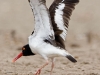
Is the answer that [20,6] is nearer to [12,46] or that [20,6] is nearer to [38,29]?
[12,46]

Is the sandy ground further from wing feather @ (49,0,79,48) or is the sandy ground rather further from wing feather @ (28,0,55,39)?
wing feather @ (28,0,55,39)

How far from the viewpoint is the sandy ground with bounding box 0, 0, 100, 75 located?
10.5 m

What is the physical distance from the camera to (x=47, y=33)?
30.3 feet

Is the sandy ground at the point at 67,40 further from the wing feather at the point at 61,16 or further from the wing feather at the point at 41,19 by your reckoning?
the wing feather at the point at 41,19

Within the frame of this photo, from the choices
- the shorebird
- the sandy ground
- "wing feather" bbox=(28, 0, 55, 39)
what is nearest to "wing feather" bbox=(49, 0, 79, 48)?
the shorebird

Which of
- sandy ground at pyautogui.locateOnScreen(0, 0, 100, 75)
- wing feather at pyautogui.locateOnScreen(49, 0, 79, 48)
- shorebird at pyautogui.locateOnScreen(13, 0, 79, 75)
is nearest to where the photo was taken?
shorebird at pyautogui.locateOnScreen(13, 0, 79, 75)

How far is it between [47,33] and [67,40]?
7519 millimetres

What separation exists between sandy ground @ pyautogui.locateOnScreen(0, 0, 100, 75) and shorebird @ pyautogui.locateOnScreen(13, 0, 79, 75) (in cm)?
81

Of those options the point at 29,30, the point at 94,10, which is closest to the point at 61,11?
the point at 29,30

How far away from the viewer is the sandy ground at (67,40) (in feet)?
34.6

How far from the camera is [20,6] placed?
23266 mm

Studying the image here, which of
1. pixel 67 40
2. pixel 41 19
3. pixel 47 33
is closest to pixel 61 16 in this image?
pixel 47 33

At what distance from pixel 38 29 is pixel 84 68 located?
2.01 metres

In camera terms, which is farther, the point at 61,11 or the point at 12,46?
the point at 12,46
